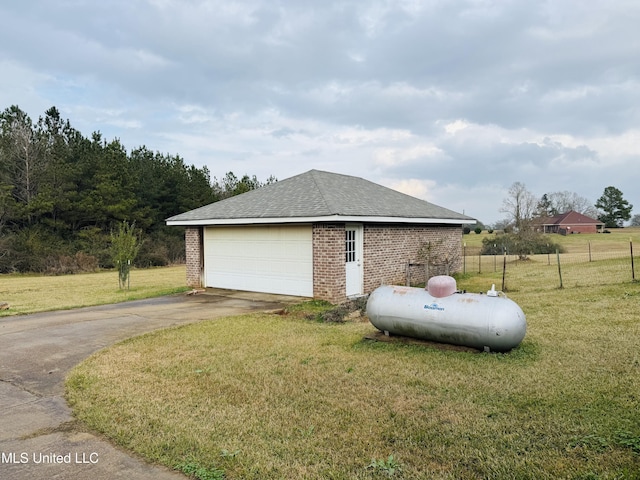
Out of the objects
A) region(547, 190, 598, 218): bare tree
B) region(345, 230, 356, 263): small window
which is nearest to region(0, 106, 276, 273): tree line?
region(345, 230, 356, 263): small window

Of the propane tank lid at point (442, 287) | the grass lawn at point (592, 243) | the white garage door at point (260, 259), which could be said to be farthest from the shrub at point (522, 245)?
Answer: the propane tank lid at point (442, 287)

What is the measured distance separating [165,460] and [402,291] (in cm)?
458

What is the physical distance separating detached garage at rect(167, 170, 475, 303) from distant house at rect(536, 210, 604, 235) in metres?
57.9

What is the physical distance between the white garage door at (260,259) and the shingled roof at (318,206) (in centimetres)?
57

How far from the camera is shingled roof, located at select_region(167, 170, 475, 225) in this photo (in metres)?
12.2

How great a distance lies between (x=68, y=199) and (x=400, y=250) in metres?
25.8

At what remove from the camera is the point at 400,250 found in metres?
14.9

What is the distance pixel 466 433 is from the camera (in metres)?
3.96

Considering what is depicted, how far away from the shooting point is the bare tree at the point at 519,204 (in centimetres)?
3477

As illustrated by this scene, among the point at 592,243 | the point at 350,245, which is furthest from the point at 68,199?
the point at 592,243

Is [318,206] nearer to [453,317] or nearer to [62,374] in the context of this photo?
[453,317]

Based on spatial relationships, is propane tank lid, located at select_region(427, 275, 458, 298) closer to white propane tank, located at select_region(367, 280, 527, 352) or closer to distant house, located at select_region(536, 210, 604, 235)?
white propane tank, located at select_region(367, 280, 527, 352)

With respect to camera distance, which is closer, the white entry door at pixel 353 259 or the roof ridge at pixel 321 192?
the roof ridge at pixel 321 192

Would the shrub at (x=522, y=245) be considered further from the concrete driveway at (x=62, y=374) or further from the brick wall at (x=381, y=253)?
the concrete driveway at (x=62, y=374)
